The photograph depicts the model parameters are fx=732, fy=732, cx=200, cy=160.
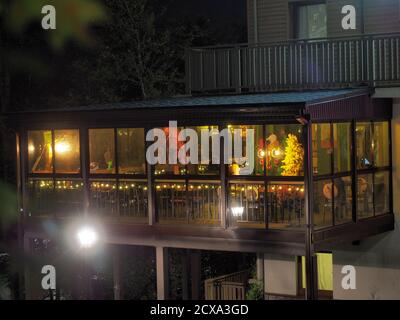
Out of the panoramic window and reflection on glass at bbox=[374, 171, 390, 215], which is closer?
the panoramic window

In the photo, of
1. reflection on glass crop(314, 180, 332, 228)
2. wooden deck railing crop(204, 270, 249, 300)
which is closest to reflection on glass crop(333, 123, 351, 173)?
reflection on glass crop(314, 180, 332, 228)

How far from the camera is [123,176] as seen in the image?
1529 cm

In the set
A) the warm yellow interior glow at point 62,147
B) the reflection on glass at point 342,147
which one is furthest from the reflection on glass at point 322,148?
the warm yellow interior glow at point 62,147

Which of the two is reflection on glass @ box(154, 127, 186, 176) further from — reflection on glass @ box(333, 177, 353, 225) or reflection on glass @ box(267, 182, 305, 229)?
reflection on glass @ box(333, 177, 353, 225)

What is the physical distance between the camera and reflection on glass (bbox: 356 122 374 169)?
1506 cm

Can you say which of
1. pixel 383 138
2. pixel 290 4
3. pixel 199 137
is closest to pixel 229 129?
pixel 199 137

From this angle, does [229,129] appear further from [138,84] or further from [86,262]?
[138,84]

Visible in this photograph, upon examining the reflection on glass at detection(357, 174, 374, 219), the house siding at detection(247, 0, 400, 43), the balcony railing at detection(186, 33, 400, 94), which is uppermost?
the house siding at detection(247, 0, 400, 43)

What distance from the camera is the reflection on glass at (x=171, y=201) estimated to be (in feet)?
48.4

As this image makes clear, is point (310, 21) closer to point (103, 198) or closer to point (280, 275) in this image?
point (280, 275)

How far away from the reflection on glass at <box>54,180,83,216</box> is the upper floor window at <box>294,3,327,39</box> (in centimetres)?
676

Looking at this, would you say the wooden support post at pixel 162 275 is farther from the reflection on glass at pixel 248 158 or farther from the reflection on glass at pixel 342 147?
the reflection on glass at pixel 342 147

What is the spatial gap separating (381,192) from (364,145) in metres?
1.26

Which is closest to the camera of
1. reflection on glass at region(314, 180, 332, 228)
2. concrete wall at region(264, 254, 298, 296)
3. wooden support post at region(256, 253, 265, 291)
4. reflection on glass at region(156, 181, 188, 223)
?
reflection on glass at region(314, 180, 332, 228)
